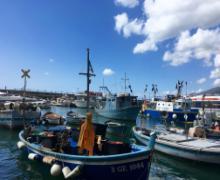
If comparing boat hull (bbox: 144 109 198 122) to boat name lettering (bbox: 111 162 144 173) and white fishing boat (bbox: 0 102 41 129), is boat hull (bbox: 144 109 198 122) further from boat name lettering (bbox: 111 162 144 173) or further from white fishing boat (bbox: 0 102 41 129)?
boat name lettering (bbox: 111 162 144 173)

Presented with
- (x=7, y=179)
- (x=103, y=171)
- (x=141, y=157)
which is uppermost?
(x=141, y=157)

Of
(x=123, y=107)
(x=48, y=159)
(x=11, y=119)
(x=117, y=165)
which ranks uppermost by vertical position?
(x=123, y=107)

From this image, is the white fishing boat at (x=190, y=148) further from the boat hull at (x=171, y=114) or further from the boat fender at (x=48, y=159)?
the boat hull at (x=171, y=114)

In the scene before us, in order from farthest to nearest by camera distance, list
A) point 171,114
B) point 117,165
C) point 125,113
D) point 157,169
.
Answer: point 171,114, point 125,113, point 157,169, point 117,165

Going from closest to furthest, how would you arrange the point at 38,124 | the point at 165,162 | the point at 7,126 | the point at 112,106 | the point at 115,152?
the point at 115,152
the point at 165,162
the point at 38,124
the point at 7,126
the point at 112,106

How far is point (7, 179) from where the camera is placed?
45.8ft

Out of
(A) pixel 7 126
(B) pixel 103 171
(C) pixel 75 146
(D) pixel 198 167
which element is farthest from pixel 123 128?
(B) pixel 103 171

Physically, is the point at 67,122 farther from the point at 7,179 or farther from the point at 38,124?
the point at 7,179

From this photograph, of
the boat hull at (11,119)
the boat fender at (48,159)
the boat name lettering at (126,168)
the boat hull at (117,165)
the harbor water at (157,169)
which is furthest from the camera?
the boat hull at (11,119)

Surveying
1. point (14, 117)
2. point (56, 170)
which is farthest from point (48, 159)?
point (14, 117)

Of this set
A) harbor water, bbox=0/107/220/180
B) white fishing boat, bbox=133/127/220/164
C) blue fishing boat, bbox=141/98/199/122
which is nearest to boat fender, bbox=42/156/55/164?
harbor water, bbox=0/107/220/180

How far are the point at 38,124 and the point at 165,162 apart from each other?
625 inches

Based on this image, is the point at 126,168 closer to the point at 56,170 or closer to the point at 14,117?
the point at 56,170

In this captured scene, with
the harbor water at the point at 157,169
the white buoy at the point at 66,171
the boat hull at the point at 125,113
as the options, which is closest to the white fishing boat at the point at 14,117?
the harbor water at the point at 157,169
